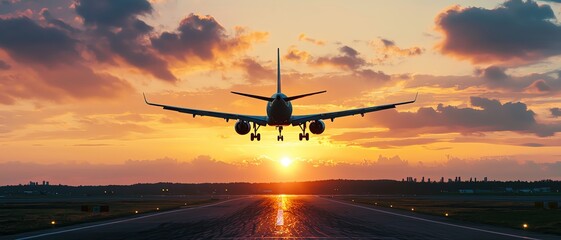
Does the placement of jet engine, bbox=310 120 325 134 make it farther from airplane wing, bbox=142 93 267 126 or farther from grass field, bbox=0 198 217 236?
grass field, bbox=0 198 217 236

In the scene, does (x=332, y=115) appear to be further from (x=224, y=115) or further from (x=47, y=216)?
(x=47, y=216)

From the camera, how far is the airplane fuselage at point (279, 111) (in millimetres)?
62406

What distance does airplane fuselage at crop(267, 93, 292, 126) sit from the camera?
62.4 metres

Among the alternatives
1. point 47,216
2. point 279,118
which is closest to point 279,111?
point 279,118

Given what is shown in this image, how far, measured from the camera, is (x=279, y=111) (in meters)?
63.8

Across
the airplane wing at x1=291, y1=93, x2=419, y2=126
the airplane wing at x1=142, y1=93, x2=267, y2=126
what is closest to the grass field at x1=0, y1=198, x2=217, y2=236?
the airplane wing at x1=142, y1=93, x2=267, y2=126

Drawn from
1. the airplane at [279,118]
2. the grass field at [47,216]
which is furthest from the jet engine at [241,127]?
the grass field at [47,216]

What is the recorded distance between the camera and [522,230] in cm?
4228

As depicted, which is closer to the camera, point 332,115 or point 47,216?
point 47,216

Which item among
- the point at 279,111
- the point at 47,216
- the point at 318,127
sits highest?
the point at 279,111

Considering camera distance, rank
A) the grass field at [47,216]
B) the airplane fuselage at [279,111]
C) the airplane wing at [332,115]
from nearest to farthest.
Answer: the grass field at [47,216] → the airplane fuselage at [279,111] → the airplane wing at [332,115]

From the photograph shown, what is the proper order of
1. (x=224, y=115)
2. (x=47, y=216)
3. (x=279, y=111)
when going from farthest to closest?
1. (x=224, y=115)
2. (x=279, y=111)
3. (x=47, y=216)

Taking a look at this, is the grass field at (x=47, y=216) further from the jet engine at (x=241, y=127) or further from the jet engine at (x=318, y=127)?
the jet engine at (x=318, y=127)

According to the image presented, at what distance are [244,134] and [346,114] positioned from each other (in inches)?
496
